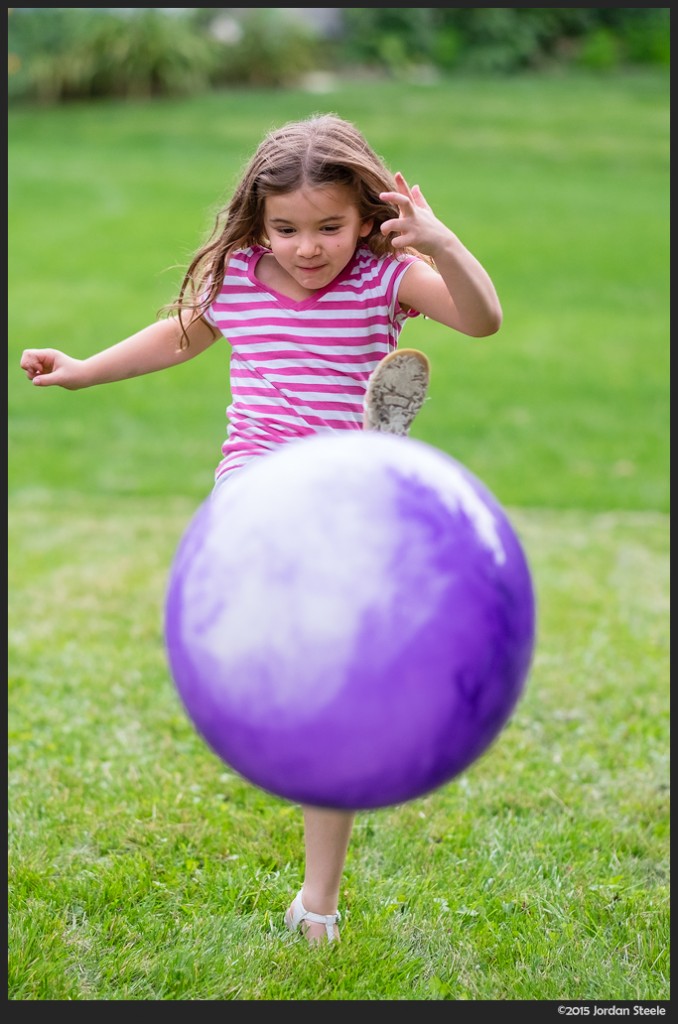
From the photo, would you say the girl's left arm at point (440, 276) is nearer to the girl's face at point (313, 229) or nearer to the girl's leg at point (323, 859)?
the girl's face at point (313, 229)

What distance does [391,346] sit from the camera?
3.10 metres

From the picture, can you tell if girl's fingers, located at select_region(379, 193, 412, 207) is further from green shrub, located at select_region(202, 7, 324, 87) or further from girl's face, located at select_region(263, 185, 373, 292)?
green shrub, located at select_region(202, 7, 324, 87)

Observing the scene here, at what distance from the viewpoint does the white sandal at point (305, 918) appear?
10.6 feet

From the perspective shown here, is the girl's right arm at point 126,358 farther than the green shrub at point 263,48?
No

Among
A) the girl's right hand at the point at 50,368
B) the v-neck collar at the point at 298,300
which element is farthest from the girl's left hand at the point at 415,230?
the girl's right hand at the point at 50,368

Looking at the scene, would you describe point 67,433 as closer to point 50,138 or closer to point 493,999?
point 493,999

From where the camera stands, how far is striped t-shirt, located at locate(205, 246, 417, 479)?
3002mm

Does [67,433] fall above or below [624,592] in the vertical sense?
below

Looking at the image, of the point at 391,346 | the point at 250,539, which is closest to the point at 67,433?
the point at 391,346

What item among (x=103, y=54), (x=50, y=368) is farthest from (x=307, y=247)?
(x=103, y=54)

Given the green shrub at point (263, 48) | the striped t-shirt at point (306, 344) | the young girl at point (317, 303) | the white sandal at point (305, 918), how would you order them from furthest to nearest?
the green shrub at point (263, 48)
the white sandal at point (305, 918)
the striped t-shirt at point (306, 344)
the young girl at point (317, 303)

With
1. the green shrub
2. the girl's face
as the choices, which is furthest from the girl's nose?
the green shrub

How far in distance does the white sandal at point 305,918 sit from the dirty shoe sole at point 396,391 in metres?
1.32
